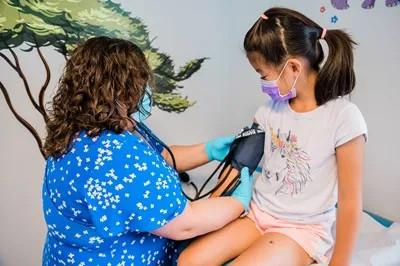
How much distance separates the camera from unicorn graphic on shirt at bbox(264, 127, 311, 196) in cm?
121

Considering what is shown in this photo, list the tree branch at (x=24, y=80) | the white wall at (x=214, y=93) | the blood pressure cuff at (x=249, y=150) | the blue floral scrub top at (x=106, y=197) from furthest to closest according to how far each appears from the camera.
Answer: the tree branch at (x=24, y=80), the white wall at (x=214, y=93), the blood pressure cuff at (x=249, y=150), the blue floral scrub top at (x=106, y=197)

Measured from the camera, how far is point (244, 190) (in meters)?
1.27

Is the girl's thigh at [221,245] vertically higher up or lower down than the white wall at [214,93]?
lower down

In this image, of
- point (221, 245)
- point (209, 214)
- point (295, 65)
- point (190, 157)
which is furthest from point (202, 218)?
point (295, 65)

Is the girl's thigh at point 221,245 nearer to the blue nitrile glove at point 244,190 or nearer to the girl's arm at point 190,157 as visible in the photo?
the blue nitrile glove at point 244,190

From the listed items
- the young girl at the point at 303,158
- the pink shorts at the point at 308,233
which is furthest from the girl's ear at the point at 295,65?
the pink shorts at the point at 308,233

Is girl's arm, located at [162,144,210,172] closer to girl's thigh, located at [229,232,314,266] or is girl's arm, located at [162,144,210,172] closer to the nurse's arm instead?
the nurse's arm

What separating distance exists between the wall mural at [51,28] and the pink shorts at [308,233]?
103 centimetres

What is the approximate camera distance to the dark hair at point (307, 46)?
1141 millimetres

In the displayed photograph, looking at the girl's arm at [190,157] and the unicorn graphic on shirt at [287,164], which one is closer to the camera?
the unicorn graphic on shirt at [287,164]

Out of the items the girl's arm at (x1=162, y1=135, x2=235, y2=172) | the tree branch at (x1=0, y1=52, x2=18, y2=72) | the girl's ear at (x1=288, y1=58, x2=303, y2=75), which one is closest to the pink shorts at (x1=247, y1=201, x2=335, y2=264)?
the girl's arm at (x1=162, y1=135, x2=235, y2=172)

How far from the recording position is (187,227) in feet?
3.54

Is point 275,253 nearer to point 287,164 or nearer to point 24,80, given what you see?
point 287,164

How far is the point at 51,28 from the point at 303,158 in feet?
4.11
